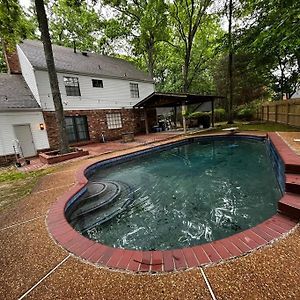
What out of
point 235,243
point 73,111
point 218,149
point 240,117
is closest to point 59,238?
point 235,243

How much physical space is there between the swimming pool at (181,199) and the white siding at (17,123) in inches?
219

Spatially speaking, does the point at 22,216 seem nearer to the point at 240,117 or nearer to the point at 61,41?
the point at 240,117

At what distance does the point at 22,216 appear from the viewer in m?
3.45

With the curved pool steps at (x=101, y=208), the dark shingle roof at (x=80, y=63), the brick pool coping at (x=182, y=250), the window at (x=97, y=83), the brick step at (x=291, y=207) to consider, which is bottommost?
the curved pool steps at (x=101, y=208)

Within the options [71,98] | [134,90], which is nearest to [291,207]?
[71,98]

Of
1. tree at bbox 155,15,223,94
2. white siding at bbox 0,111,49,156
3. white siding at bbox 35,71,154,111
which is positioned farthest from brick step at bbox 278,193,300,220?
tree at bbox 155,15,223,94

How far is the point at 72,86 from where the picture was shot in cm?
1255

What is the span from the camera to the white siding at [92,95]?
36.3ft

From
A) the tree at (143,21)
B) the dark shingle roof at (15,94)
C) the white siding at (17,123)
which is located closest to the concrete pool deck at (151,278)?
the white siding at (17,123)

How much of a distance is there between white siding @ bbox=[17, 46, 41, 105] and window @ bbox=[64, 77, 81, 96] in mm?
1898

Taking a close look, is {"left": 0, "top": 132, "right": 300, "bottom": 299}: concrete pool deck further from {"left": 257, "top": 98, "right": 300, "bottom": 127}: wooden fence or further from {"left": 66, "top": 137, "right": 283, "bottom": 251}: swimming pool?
{"left": 257, "top": 98, "right": 300, "bottom": 127}: wooden fence

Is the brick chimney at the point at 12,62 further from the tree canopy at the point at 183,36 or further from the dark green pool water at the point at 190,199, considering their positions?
the dark green pool water at the point at 190,199

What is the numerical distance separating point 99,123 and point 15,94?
209 inches

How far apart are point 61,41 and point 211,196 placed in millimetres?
24704
